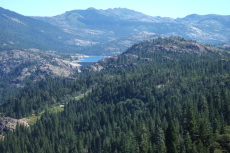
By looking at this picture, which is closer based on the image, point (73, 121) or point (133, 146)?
point (133, 146)

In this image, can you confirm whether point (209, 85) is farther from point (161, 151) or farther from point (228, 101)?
point (161, 151)

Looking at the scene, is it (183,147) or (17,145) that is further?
(17,145)

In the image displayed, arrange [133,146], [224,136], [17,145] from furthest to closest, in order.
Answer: [17,145] < [133,146] < [224,136]

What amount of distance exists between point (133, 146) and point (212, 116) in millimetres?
38529

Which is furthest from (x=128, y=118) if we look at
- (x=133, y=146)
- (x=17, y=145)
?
(x=17, y=145)

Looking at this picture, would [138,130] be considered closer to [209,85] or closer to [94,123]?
[94,123]

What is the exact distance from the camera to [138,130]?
130 m

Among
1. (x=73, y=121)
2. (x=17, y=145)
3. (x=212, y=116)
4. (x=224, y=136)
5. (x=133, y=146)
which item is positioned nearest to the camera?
(x=224, y=136)

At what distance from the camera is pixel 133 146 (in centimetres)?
11994

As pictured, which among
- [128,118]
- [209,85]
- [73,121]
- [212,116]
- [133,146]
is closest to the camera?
[133,146]

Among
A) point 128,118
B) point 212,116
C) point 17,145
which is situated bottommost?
point 17,145

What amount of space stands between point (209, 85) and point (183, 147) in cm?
11088

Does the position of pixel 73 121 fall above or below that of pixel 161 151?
below

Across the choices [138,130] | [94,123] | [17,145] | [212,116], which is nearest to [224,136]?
[212,116]
